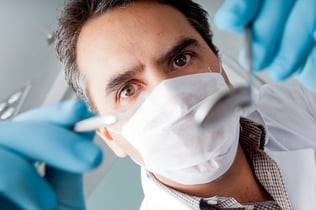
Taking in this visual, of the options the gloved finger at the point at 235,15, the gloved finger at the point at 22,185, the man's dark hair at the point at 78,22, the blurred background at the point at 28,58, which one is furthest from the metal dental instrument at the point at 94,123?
the blurred background at the point at 28,58

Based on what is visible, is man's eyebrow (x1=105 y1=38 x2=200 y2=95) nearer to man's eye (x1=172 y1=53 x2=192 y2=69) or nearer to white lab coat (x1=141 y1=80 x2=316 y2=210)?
man's eye (x1=172 y1=53 x2=192 y2=69)

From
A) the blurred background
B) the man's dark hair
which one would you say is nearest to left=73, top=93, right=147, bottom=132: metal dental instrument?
the man's dark hair

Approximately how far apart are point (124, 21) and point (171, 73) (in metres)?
0.17

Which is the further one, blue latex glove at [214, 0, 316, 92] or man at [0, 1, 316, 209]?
man at [0, 1, 316, 209]

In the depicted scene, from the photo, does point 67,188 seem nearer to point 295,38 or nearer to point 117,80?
point 117,80

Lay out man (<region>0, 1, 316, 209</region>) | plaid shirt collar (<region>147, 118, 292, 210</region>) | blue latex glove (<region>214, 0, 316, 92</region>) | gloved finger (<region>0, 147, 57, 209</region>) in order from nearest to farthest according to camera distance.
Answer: gloved finger (<region>0, 147, 57, 209</region>) → blue latex glove (<region>214, 0, 316, 92</region>) → man (<region>0, 1, 316, 209</region>) → plaid shirt collar (<region>147, 118, 292, 210</region>)

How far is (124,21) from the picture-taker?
1.02 m

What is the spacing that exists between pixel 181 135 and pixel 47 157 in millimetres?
292

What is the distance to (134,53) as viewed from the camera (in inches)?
38.2

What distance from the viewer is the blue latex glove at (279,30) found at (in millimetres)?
797

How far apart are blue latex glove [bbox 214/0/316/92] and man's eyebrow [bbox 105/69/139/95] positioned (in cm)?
27

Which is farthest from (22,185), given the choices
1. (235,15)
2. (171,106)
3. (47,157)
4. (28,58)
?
(28,58)

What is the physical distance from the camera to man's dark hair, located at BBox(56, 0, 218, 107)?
1.07 metres

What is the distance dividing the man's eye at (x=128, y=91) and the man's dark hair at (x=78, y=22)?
121 millimetres
